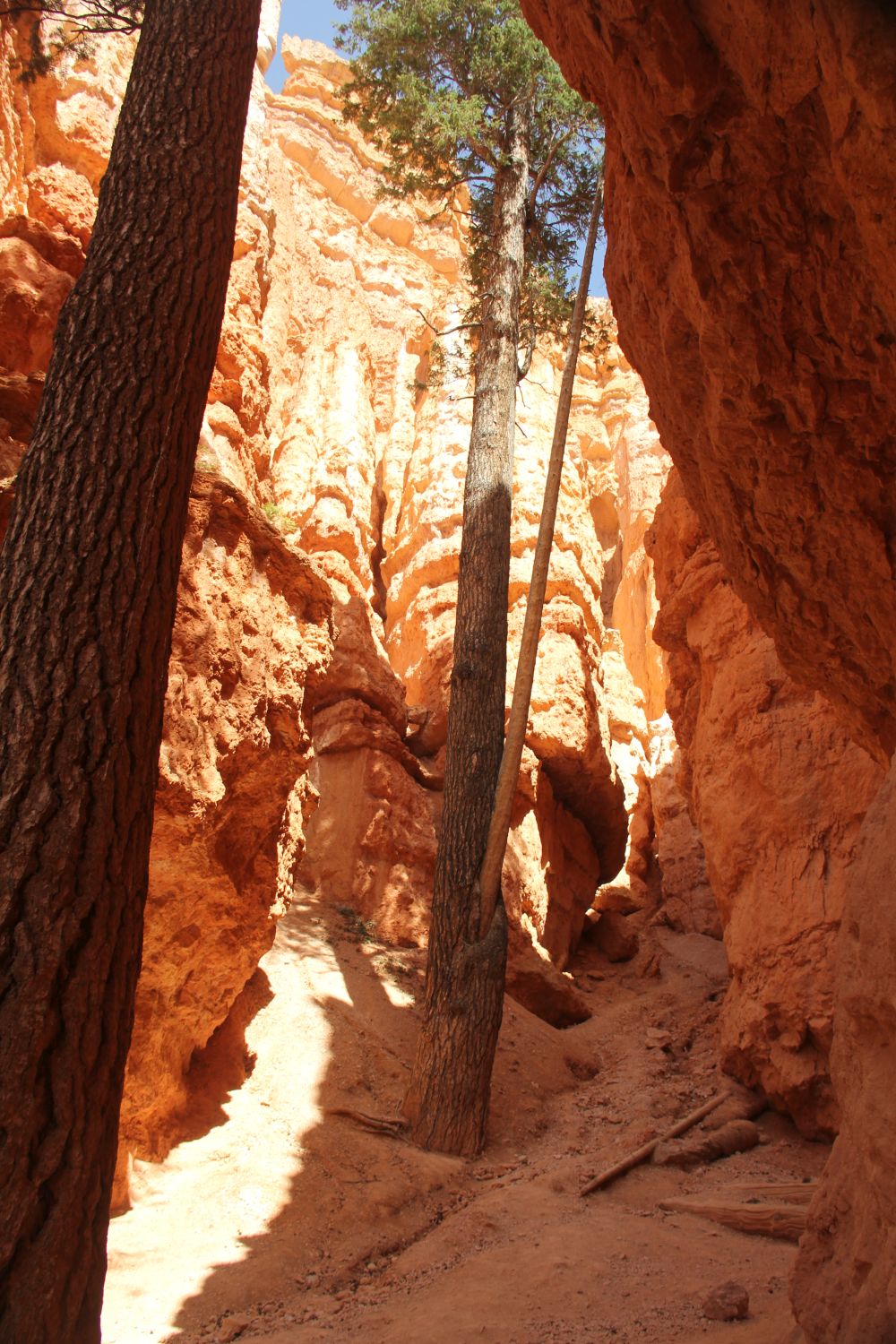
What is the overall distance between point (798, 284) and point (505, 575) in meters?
5.44

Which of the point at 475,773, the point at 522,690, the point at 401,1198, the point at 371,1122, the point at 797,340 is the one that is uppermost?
the point at 797,340

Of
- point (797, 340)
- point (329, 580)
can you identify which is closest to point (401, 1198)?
point (797, 340)

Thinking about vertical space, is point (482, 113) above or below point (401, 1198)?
above

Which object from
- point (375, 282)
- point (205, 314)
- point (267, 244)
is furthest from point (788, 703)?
point (375, 282)

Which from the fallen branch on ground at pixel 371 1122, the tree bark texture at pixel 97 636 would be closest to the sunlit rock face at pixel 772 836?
the fallen branch on ground at pixel 371 1122

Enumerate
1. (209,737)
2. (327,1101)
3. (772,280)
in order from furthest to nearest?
(327,1101), (209,737), (772,280)

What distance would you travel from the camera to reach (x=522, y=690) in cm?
772

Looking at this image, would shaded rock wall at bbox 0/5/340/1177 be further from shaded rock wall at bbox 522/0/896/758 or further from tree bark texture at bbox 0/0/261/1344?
shaded rock wall at bbox 522/0/896/758

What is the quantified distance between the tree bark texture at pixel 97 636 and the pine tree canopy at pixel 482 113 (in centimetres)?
759

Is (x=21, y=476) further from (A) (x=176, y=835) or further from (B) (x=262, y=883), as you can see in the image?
(B) (x=262, y=883)

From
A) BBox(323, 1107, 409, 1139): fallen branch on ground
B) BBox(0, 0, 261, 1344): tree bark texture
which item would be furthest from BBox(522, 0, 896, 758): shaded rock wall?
BBox(323, 1107, 409, 1139): fallen branch on ground

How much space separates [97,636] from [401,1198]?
4471mm

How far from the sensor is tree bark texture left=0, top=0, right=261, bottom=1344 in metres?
2.48

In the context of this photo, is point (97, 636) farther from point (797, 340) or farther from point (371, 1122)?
point (371, 1122)
